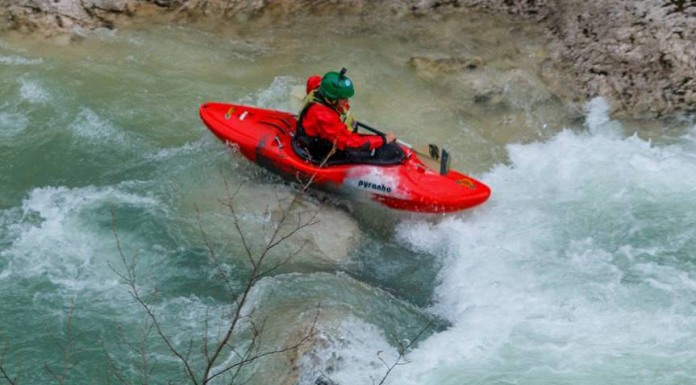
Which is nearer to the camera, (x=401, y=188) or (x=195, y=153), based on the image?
(x=401, y=188)

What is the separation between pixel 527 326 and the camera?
224 inches

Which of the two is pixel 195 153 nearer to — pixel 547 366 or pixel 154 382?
pixel 154 382

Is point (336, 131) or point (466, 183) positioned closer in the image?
point (336, 131)

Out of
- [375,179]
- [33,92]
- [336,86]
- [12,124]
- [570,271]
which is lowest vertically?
[12,124]

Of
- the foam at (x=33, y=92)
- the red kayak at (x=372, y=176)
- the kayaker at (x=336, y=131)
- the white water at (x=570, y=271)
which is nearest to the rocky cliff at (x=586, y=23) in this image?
the white water at (x=570, y=271)

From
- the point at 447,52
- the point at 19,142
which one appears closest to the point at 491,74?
the point at 447,52

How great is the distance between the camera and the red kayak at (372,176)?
6.71m

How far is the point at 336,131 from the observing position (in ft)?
21.4

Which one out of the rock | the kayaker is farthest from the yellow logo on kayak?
the rock

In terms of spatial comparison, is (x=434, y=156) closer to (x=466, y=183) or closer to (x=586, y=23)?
(x=466, y=183)

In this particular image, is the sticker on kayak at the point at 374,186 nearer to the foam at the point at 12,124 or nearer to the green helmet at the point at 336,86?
the green helmet at the point at 336,86

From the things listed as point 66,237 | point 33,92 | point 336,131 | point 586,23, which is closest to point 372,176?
point 336,131

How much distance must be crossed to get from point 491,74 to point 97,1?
4056 mm

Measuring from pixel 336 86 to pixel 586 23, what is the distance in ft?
11.0
